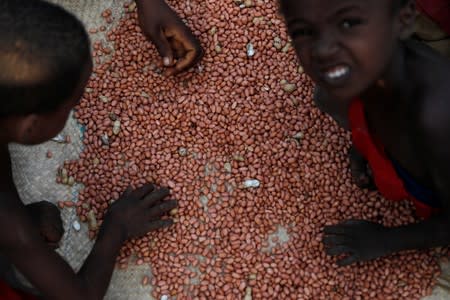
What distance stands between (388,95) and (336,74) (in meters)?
0.22

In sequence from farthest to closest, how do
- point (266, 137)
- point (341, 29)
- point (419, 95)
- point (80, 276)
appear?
1. point (266, 137)
2. point (80, 276)
3. point (419, 95)
4. point (341, 29)

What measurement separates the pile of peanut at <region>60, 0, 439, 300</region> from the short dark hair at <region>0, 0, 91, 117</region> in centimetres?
68

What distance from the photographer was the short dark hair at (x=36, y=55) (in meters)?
1.31

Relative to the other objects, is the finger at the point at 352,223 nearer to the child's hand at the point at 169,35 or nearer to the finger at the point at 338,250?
the finger at the point at 338,250

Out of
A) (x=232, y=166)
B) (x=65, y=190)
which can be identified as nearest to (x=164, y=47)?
(x=232, y=166)

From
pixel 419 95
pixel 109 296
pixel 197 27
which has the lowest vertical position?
pixel 109 296

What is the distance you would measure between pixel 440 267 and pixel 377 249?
211 mm

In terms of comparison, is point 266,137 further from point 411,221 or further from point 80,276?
point 80,276

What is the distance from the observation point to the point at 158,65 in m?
2.17

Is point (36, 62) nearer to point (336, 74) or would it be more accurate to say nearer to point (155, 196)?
point (336, 74)

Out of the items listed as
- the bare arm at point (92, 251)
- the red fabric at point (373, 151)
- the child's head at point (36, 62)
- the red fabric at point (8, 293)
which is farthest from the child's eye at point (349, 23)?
the red fabric at point (8, 293)

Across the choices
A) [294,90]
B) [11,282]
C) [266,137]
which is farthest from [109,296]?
[294,90]

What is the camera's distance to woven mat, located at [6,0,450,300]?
1.95 meters

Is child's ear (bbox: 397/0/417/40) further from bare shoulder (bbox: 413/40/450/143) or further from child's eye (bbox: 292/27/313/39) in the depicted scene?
child's eye (bbox: 292/27/313/39)
